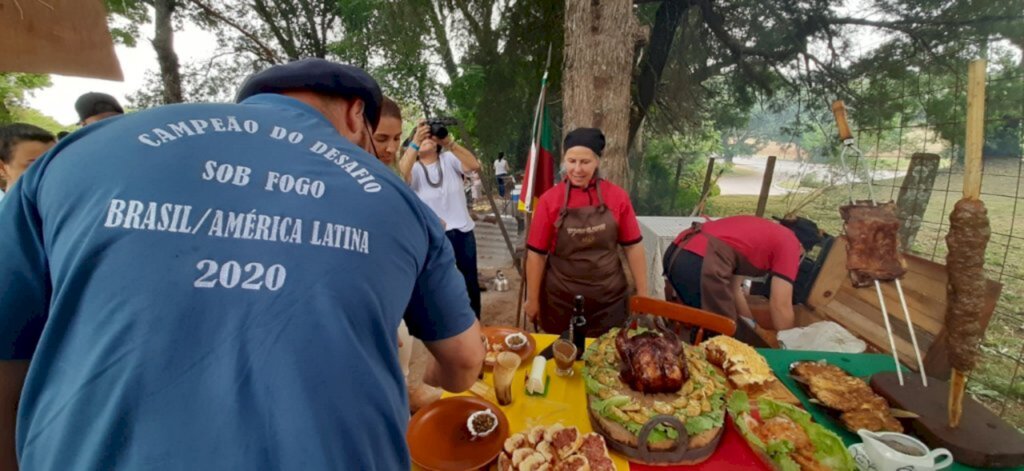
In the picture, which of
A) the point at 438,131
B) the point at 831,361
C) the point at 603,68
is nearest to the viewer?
the point at 831,361

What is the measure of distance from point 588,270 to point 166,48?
1401 cm

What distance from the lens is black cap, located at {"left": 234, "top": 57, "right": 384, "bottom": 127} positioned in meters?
1.16

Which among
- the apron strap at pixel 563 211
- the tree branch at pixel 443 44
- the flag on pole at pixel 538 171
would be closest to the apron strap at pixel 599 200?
the apron strap at pixel 563 211

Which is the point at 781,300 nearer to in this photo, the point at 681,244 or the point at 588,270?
the point at 681,244

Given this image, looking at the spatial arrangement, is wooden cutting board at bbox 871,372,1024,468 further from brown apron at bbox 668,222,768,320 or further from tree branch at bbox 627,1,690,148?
tree branch at bbox 627,1,690,148

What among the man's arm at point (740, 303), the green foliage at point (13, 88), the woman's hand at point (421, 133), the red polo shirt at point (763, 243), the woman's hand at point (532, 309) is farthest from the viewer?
the green foliage at point (13, 88)

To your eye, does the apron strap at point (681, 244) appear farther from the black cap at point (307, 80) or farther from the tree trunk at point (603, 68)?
the black cap at point (307, 80)

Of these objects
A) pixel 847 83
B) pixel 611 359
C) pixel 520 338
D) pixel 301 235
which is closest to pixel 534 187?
pixel 520 338

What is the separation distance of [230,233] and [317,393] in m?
0.36

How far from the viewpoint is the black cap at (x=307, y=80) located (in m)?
1.16

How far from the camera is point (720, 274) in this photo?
3297 millimetres

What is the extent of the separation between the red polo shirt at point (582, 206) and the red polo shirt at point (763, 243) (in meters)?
0.75

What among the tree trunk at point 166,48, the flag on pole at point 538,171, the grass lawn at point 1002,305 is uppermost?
the tree trunk at point 166,48

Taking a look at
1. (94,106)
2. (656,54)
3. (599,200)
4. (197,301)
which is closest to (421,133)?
(599,200)
